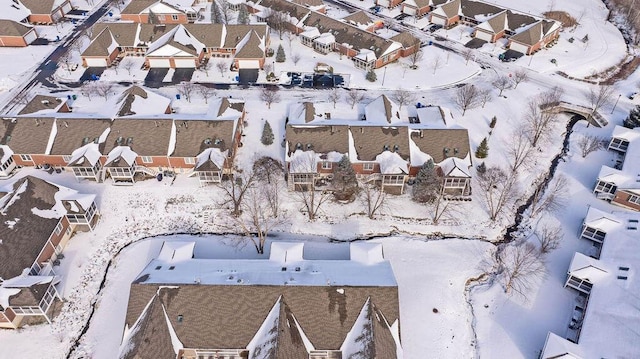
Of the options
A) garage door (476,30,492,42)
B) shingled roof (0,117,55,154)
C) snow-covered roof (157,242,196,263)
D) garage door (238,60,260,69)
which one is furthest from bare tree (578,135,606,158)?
shingled roof (0,117,55,154)

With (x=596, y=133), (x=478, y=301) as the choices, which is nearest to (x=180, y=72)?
(x=478, y=301)

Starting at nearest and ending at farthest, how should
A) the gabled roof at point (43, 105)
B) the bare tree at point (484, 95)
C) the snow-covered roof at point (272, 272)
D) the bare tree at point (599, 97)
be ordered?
1. the snow-covered roof at point (272, 272)
2. the gabled roof at point (43, 105)
3. the bare tree at point (599, 97)
4. the bare tree at point (484, 95)

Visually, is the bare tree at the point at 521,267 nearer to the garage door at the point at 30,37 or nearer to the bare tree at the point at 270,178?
the bare tree at the point at 270,178

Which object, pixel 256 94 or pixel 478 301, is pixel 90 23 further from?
pixel 478 301

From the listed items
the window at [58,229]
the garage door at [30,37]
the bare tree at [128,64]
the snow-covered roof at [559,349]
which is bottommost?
the window at [58,229]

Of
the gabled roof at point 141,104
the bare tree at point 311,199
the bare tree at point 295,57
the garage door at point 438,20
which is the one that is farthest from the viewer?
the garage door at point 438,20

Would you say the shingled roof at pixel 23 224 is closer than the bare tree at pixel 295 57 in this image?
Yes

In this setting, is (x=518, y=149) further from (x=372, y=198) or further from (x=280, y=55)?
(x=280, y=55)

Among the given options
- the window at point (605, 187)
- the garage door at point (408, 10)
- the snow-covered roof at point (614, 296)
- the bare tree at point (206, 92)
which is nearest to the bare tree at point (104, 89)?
the bare tree at point (206, 92)
